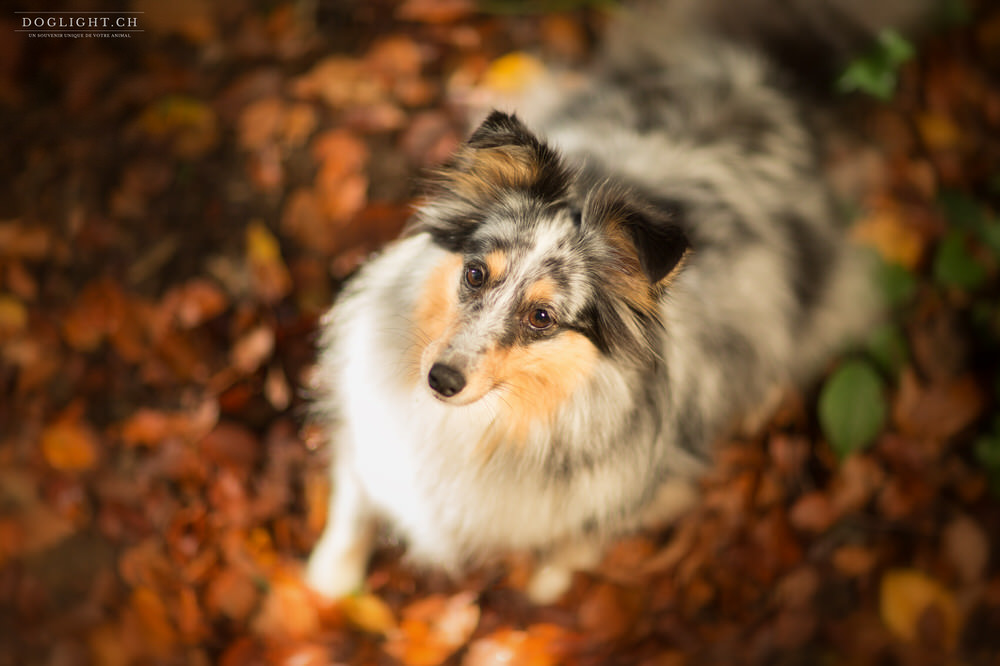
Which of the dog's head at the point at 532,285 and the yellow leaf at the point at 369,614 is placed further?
the yellow leaf at the point at 369,614

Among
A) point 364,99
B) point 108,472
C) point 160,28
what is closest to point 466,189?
point 364,99

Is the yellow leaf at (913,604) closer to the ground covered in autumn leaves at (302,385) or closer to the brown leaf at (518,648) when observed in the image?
the ground covered in autumn leaves at (302,385)

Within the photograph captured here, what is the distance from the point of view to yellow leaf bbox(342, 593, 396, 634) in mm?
2307

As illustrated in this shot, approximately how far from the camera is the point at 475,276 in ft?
5.47

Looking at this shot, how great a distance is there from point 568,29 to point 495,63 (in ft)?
1.41

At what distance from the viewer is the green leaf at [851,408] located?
249cm

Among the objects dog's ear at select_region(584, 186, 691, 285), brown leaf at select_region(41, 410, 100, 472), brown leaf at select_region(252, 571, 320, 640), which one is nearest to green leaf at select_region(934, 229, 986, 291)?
dog's ear at select_region(584, 186, 691, 285)

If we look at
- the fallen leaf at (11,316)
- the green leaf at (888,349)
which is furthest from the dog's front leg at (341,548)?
the green leaf at (888,349)

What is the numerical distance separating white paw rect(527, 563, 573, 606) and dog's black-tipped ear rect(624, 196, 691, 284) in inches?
53.2

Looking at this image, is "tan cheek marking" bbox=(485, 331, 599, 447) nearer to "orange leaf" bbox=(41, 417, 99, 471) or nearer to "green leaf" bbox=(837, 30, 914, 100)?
"orange leaf" bbox=(41, 417, 99, 471)

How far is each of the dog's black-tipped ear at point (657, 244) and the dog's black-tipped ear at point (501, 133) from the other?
0.32m

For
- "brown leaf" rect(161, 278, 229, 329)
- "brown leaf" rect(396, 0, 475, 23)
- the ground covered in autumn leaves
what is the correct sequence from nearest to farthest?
the ground covered in autumn leaves, "brown leaf" rect(161, 278, 229, 329), "brown leaf" rect(396, 0, 475, 23)

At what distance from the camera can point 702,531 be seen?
254 centimetres

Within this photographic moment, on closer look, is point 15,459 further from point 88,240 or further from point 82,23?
point 82,23
